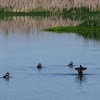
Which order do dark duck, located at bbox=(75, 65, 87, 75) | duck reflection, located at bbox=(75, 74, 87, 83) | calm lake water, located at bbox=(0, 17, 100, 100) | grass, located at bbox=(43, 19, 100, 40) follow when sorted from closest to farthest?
calm lake water, located at bbox=(0, 17, 100, 100)
duck reflection, located at bbox=(75, 74, 87, 83)
dark duck, located at bbox=(75, 65, 87, 75)
grass, located at bbox=(43, 19, 100, 40)

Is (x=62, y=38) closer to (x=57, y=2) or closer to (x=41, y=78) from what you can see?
(x=41, y=78)

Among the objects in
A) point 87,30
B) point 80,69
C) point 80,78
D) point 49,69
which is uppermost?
point 87,30

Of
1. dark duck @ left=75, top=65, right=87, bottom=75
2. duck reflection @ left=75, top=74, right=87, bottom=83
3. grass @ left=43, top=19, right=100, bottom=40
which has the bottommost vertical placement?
duck reflection @ left=75, top=74, right=87, bottom=83

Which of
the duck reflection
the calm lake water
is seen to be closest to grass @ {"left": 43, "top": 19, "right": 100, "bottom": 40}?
the calm lake water

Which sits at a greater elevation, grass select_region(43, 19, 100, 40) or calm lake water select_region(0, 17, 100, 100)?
grass select_region(43, 19, 100, 40)

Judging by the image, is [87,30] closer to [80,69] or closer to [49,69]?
[49,69]

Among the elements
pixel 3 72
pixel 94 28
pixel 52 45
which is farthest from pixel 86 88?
pixel 94 28

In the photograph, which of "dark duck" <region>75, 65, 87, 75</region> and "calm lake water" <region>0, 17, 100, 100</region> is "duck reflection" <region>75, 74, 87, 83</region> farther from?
"dark duck" <region>75, 65, 87, 75</region>

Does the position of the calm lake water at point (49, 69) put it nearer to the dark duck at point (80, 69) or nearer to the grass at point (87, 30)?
the dark duck at point (80, 69)

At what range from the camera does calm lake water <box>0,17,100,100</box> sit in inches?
1451

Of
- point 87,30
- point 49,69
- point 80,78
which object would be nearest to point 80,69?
point 80,78

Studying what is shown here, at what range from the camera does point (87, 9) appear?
506 ft

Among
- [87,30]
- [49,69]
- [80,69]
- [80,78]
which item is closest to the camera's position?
[80,78]

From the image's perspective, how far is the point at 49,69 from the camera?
45656mm
